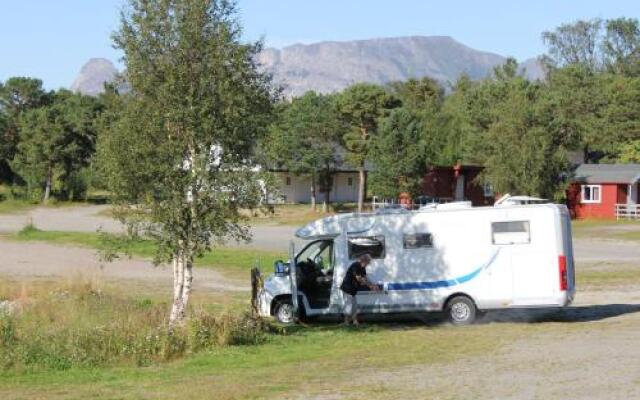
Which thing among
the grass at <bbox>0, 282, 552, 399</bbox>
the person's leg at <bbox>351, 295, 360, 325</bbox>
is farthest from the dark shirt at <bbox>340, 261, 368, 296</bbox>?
the grass at <bbox>0, 282, 552, 399</bbox>

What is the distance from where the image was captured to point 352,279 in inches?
689

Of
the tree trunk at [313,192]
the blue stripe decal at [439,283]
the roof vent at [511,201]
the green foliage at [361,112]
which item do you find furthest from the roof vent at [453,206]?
the green foliage at [361,112]

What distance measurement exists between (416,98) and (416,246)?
9613 centimetres

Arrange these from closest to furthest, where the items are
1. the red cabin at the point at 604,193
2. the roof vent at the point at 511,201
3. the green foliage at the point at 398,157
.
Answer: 1. the roof vent at the point at 511,201
2. the red cabin at the point at 604,193
3. the green foliage at the point at 398,157

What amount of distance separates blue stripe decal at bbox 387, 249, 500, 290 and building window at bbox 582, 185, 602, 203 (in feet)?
163

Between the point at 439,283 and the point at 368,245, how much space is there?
1.62m

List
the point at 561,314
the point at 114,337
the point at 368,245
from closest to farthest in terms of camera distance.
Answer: the point at 114,337 → the point at 368,245 → the point at 561,314

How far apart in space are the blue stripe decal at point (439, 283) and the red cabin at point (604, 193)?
48.4 meters

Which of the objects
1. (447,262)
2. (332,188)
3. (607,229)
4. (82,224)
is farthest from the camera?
(332,188)

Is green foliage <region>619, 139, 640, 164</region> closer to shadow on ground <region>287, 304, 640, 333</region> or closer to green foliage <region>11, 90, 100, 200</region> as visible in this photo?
green foliage <region>11, 90, 100, 200</region>

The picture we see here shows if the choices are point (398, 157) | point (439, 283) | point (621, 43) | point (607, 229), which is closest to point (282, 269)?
point (439, 283)

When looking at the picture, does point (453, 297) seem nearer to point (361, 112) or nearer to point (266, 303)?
point (266, 303)

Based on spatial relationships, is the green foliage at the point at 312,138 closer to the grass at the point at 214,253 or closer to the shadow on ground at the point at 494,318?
the grass at the point at 214,253

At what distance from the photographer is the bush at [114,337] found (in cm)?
1339
